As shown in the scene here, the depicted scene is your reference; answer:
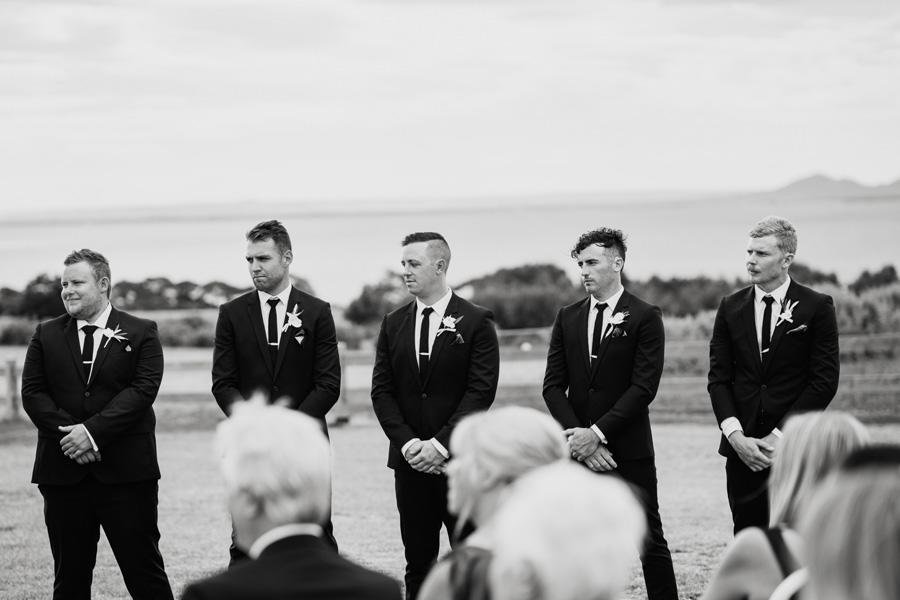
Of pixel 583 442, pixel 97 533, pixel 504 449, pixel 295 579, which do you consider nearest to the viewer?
pixel 295 579

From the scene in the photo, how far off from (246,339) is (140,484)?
112cm

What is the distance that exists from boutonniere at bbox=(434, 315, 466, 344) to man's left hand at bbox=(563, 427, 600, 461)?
3.07 ft

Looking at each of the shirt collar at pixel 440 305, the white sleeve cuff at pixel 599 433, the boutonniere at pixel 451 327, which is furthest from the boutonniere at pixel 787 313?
the shirt collar at pixel 440 305

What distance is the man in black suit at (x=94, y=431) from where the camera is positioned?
22.1 ft

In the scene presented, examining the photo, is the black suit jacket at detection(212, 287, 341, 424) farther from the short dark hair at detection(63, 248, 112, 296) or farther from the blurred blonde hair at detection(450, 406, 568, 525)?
the blurred blonde hair at detection(450, 406, 568, 525)

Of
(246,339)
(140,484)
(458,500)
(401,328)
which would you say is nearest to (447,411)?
(401,328)

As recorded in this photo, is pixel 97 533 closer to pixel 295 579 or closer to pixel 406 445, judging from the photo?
pixel 406 445

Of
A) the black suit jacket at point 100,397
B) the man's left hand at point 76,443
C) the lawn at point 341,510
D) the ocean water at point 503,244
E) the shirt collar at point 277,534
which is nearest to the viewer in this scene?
the shirt collar at point 277,534

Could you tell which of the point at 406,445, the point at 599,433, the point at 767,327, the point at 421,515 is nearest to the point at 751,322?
the point at 767,327

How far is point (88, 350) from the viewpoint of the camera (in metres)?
7.01

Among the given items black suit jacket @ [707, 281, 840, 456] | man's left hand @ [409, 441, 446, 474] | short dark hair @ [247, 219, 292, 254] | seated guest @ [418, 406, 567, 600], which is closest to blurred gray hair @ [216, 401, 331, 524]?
seated guest @ [418, 406, 567, 600]

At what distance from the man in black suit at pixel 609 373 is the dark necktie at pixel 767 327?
0.62 metres

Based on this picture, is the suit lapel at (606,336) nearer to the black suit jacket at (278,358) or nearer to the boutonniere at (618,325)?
the boutonniere at (618,325)

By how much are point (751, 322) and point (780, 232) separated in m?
0.59
